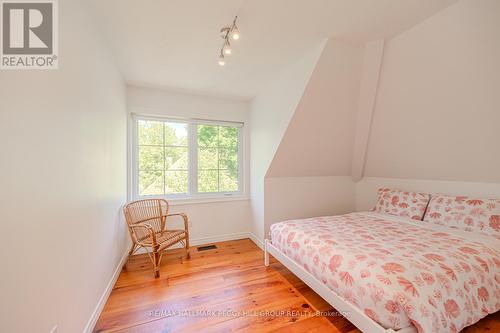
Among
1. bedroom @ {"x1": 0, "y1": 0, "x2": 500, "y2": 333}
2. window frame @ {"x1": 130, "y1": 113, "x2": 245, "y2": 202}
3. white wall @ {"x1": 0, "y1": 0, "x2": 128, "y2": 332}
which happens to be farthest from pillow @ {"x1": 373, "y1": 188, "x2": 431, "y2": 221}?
white wall @ {"x1": 0, "y1": 0, "x2": 128, "y2": 332}

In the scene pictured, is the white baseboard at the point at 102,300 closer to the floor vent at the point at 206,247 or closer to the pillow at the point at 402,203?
the floor vent at the point at 206,247

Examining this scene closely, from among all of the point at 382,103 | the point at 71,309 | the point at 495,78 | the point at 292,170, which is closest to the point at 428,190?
the point at 382,103

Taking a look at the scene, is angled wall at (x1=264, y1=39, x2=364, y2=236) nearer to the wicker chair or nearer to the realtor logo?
the wicker chair

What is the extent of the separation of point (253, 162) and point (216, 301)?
2023 mm

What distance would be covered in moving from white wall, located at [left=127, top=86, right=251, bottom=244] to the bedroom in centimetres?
2

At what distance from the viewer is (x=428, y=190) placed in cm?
271

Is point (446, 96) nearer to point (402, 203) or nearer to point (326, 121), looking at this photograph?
point (326, 121)

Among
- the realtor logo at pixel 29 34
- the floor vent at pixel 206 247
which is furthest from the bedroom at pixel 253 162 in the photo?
the floor vent at pixel 206 247

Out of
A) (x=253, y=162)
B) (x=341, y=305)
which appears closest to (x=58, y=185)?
(x=341, y=305)

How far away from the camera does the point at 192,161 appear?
3248mm

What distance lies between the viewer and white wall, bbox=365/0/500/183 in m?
1.57

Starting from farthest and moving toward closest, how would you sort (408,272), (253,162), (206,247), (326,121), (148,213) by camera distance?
(253,162) → (206,247) → (148,213) → (326,121) → (408,272)

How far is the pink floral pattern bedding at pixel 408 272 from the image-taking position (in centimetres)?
117

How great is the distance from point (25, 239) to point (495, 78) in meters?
3.21
